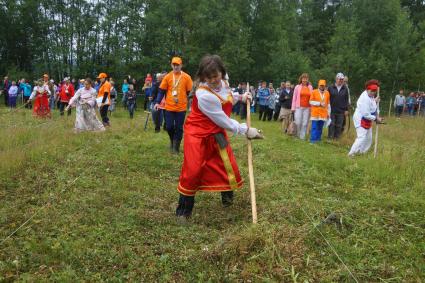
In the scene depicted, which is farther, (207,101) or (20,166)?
(20,166)

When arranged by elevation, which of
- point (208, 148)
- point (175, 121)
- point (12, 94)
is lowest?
point (12, 94)

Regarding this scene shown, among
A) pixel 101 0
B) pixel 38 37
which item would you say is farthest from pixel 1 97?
pixel 101 0

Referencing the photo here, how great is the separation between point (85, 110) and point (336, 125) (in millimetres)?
7224

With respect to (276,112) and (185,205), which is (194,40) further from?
(185,205)

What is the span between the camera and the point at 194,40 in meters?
35.6

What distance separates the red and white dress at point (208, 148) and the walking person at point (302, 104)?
767cm

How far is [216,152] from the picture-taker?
5.38 m

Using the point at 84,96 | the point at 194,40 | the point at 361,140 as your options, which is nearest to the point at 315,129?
the point at 361,140

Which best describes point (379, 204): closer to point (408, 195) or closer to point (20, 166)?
point (408, 195)

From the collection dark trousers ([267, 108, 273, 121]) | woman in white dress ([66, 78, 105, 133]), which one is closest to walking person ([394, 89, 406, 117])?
dark trousers ([267, 108, 273, 121])

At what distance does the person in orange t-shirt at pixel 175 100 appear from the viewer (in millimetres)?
9031

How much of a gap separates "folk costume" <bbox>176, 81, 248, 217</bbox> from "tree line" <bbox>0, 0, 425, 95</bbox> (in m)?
28.2

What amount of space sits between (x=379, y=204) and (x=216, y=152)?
2.41m

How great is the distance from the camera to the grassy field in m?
4.23
